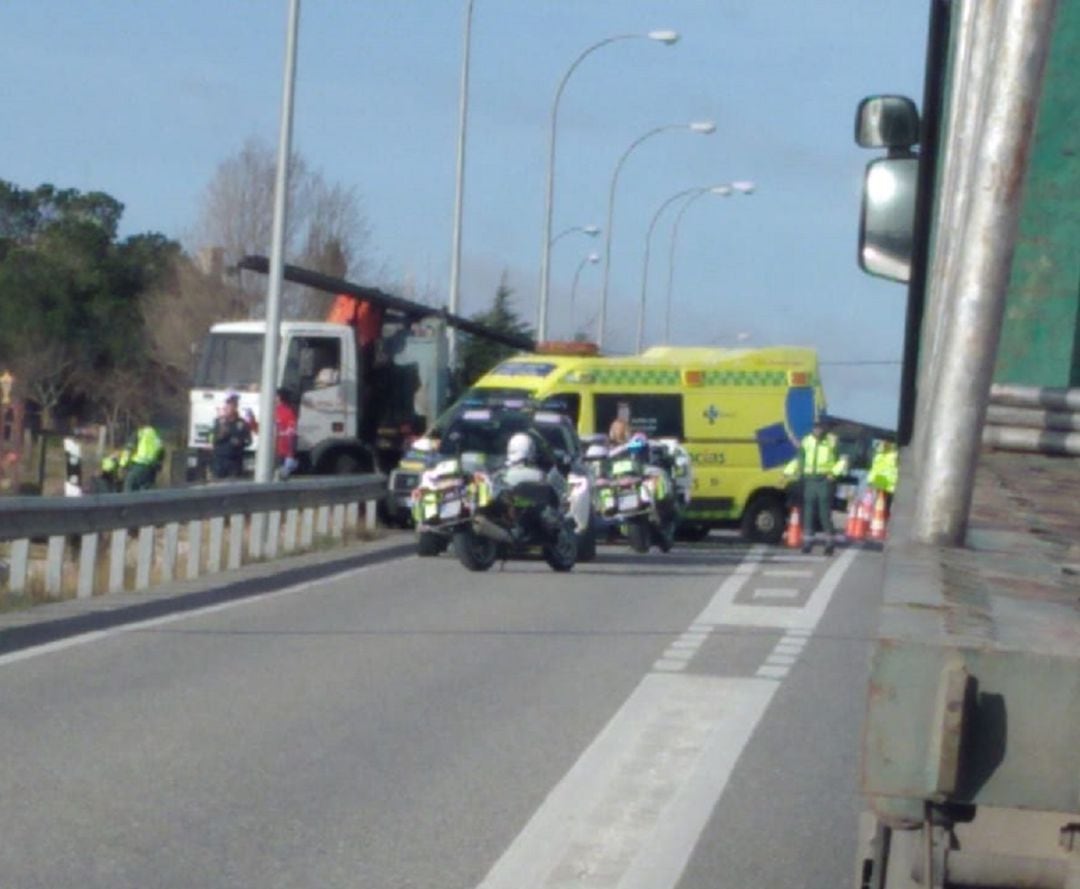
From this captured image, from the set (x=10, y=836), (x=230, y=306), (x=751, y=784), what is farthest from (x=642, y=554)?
(x=230, y=306)

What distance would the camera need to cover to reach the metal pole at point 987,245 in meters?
3.32

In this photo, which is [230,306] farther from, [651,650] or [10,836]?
[10,836]

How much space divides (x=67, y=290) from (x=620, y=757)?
65540 millimetres

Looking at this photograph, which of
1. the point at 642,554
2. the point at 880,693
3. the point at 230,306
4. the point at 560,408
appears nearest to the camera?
the point at 880,693

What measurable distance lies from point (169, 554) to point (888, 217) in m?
14.3

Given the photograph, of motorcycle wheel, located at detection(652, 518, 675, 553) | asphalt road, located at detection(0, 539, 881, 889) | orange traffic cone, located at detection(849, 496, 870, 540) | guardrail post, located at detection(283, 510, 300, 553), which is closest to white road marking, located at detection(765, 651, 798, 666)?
asphalt road, located at detection(0, 539, 881, 889)

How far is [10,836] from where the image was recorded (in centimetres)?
805

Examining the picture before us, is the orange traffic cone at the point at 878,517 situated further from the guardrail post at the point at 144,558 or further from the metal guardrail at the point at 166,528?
the guardrail post at the point at 144,558

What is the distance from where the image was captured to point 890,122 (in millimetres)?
6238

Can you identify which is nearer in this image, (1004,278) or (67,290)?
(1004,278)

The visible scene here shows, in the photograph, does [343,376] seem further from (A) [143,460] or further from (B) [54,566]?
(B) [54,566]

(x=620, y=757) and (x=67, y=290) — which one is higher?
(x=67, y=290)

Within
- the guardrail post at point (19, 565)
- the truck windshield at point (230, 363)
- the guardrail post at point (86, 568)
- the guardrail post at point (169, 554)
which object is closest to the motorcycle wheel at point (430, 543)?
the guardrail post at point (169, 554)

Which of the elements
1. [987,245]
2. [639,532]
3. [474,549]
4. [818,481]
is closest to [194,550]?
[474,549]
